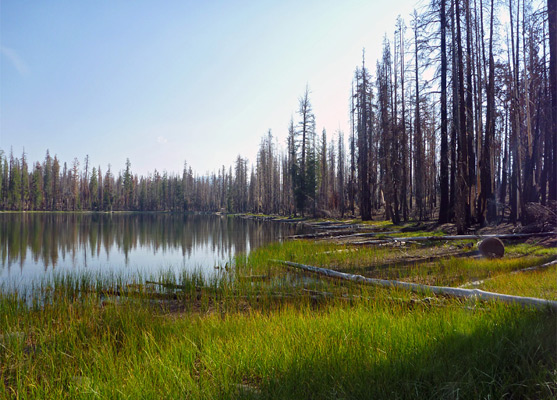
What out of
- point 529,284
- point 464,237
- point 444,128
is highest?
point 444,128

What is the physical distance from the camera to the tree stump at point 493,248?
1006cm

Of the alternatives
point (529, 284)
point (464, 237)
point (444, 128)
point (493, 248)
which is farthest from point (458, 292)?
point (444, 128)

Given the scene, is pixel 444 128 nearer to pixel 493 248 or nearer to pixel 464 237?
pixel 464 237

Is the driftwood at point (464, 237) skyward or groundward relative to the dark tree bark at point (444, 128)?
Result: groundward

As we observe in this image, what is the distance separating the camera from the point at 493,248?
10148 mm

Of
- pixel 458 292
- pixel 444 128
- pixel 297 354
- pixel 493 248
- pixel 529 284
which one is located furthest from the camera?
pixel 444 128

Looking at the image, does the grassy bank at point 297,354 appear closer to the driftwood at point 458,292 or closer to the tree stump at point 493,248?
the driftwood at point 458,292

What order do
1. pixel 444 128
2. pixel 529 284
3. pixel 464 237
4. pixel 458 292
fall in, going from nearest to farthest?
pixel 458 292
pixel 529 284
pixel 464 237
pixel 444 128

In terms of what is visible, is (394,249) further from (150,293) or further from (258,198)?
(258,198)

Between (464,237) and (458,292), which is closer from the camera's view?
(458,292)

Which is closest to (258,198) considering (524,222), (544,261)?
(524,222)

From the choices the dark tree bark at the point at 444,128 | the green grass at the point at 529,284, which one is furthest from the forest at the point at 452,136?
the green grass at the point at 529,284

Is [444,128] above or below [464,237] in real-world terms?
above

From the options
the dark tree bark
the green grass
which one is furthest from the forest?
the green grass
